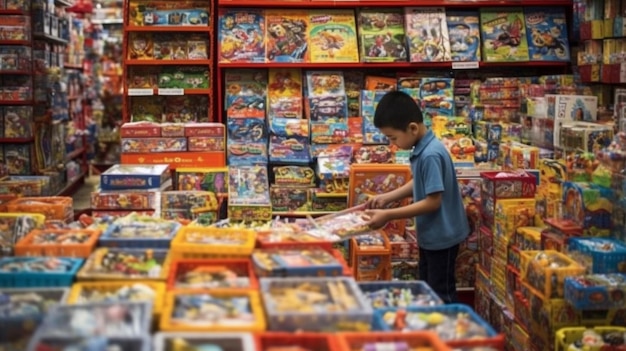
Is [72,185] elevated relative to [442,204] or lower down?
lower down

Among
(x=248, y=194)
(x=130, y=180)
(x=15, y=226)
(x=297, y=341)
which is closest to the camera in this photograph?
(x=297, y=341)

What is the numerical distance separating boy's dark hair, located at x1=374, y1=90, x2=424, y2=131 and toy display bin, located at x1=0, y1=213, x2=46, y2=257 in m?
1.77

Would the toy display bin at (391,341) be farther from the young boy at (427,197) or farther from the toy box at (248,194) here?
the toy box at (248,194)

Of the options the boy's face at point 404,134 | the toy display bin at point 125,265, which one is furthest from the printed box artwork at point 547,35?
the toy display bin at point 125,265

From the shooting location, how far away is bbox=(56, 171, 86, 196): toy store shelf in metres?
10.3

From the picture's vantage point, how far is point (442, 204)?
4402 mm

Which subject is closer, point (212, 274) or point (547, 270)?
point (212, 274)

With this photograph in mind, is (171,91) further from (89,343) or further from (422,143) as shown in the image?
(89,343)

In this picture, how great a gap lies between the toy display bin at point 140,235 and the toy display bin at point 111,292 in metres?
0.46

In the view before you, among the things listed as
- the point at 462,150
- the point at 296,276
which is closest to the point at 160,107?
the point at 462,150

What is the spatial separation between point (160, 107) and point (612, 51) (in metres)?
3.73

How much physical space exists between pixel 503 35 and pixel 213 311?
5026 mm

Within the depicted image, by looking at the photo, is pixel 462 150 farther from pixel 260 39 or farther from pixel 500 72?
pixel 260 39

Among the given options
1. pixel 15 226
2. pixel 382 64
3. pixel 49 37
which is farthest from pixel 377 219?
pixel 49 37
